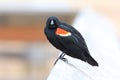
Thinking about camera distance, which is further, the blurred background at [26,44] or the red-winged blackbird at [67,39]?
the blurred background at [26,44]

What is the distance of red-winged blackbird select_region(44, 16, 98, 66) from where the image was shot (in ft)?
8.36

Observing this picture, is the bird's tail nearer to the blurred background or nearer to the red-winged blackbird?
the red-winged blackbird

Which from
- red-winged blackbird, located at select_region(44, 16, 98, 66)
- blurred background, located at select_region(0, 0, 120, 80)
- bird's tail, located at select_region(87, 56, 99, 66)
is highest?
bird's tail, located at select_region(87, 56, 99, 66)

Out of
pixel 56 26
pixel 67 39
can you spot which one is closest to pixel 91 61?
pixel 67 39

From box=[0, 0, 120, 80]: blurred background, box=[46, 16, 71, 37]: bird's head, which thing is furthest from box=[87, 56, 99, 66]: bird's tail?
box=[0, 0, 120, 80]: blurred background

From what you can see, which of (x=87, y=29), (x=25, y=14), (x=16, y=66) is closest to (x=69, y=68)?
(x=87, y=29)

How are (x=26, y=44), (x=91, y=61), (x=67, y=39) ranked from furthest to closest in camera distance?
(x=26, y=44)
(x=67, y=39)
(x=91, y=61)

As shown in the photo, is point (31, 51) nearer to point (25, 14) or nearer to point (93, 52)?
point (25, 14)

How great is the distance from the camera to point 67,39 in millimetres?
2729

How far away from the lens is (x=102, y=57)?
2.49m

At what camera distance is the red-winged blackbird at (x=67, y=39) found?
2547 millimetres

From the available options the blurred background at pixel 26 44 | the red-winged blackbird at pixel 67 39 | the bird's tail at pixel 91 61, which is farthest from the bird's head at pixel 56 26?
the blurred background at pixel 26 44

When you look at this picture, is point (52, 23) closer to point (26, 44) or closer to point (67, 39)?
point (67, 39)

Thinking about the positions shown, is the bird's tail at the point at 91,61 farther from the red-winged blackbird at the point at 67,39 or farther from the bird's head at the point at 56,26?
the bird's head at the point at 56,26
